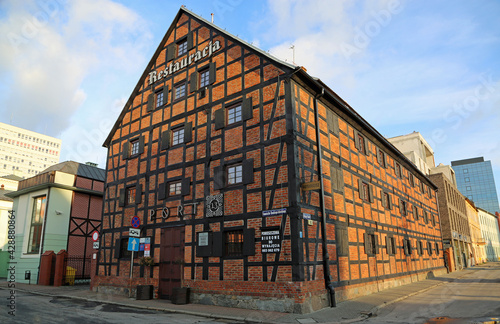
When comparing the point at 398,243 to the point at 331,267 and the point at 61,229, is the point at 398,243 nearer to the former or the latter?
the point at 331,267

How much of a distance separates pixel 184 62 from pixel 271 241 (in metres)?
11.1

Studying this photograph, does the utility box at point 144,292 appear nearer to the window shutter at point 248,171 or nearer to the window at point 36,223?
the window shutter at point 248,171

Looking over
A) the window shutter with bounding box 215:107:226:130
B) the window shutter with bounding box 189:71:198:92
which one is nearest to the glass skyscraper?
the window shutter with bounding box 189:71:198:92

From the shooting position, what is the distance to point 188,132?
56.1ft

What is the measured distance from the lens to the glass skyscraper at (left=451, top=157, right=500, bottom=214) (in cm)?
13488

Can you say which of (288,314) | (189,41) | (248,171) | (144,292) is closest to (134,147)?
(189,41)

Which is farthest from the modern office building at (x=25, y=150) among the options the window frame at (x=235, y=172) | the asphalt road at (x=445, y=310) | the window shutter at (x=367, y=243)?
the asphalt road at (x=445, y=310)

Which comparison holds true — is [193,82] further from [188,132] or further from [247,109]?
[247,109]

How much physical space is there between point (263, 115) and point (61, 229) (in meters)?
19.3

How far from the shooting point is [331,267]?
14.0m

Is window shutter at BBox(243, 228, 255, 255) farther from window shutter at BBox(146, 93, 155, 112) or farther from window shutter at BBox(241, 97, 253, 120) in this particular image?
window shutter at BBox(146, 93, 155, 112)

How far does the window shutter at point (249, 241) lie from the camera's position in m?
13.1

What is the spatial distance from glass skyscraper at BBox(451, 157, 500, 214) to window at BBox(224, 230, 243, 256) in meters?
148

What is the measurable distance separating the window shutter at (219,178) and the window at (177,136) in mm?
3607
